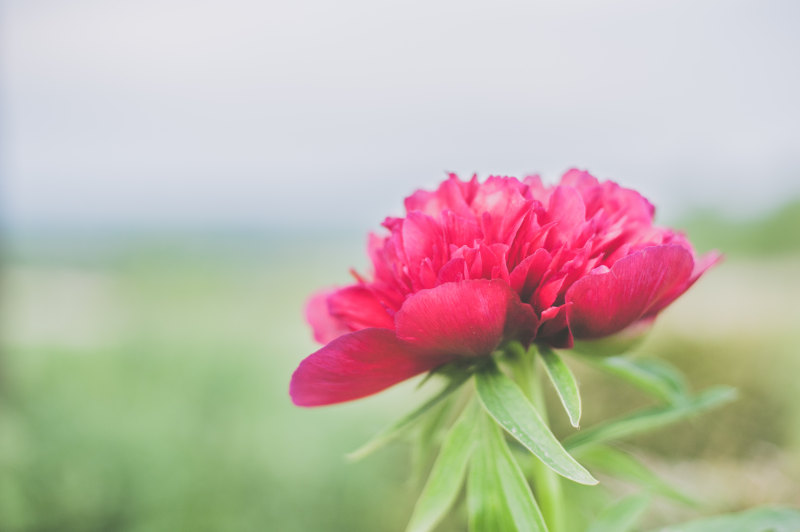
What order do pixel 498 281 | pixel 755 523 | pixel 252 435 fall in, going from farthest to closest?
pixel 252 435
pixel 755 523
pixel 498 281

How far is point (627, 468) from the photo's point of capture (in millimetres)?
553

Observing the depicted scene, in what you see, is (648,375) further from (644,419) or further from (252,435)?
(252,435)

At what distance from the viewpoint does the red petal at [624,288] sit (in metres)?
0.36

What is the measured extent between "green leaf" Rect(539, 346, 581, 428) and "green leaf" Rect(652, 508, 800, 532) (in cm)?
19

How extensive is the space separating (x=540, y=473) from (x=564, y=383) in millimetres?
94

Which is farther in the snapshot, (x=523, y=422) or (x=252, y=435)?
(x=252, y=435)

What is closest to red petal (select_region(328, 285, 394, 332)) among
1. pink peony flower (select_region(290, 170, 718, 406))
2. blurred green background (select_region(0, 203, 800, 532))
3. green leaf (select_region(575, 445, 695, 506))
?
pink peony flower (select_region(290, 170, 718, 406))

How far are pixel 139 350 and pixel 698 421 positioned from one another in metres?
1.76

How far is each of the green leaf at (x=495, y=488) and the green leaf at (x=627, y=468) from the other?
6.3 inches

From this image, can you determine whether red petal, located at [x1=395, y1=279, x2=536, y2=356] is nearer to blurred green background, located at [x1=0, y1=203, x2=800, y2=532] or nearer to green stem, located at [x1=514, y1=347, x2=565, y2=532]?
green stem, located at [x1=514, y1=347, x2=565, y2=532]

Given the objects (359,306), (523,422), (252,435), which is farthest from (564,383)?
(252,435)

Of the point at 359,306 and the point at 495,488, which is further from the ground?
the point at 359,306

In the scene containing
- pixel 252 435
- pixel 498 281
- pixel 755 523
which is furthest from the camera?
pixel 252 435

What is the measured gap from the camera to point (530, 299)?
39 centimetres
